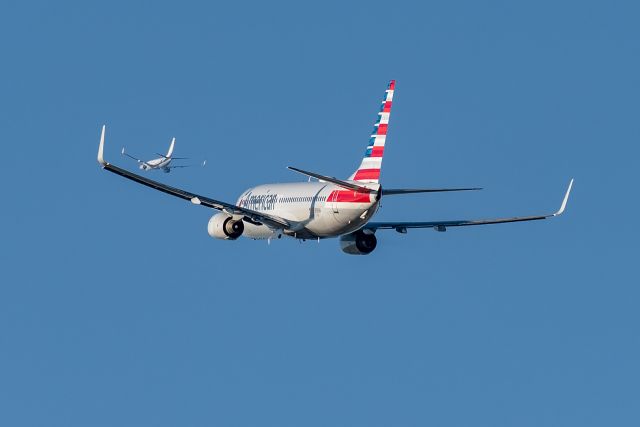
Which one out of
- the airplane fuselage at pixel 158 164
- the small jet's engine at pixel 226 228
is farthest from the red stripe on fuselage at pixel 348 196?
the airplane fuselage at pixel 158 164

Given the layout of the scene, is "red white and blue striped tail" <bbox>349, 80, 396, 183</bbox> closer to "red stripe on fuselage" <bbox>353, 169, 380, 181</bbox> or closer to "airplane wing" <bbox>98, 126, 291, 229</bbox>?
"red stripe on fuselage" <bbox>353, 169, 380, 181</bbox>

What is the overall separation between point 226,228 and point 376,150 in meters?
11.7

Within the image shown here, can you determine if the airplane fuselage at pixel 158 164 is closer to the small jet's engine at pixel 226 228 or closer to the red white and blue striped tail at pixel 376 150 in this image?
the small jet's engine at pixel 226 228

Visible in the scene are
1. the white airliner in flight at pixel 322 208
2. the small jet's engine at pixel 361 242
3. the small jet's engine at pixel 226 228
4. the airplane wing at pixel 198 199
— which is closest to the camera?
the airplane wing at pixel 198 199

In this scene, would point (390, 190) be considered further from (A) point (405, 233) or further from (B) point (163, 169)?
(B) point (163, 169)

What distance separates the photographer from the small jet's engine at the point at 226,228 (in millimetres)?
97250

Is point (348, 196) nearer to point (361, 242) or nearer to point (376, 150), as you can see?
point (376, 150)

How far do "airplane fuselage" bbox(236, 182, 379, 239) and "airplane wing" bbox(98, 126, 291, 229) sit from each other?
44.2 inches

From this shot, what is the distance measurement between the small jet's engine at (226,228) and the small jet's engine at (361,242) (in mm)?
7598

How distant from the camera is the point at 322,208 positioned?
3713 inches

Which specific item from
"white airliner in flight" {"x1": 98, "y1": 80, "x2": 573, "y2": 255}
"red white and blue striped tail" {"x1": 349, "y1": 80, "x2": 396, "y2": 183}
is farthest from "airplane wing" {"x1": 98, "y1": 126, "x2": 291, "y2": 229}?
"red white and blue striped tail" {"x1": 349, "y1": 80, "x2": 396, "y2": 183}

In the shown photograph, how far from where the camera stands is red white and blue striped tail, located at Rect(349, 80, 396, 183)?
9112 cm

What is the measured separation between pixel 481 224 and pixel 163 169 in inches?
2273

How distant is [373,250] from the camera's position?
3971 inches
